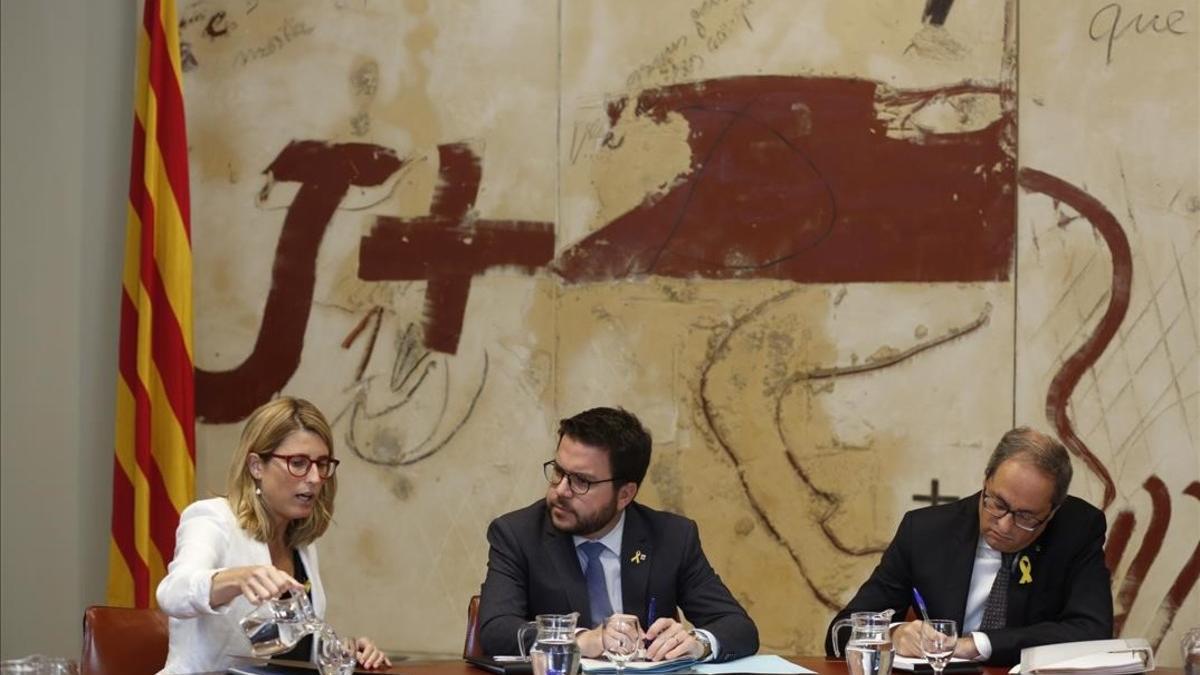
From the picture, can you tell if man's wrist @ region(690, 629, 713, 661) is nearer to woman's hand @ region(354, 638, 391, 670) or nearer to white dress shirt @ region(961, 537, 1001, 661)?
woman's hand @ region(354, 638, 391, 670)

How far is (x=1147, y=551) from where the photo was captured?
5.08 meters

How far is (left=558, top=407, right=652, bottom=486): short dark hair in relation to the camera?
13.2ft

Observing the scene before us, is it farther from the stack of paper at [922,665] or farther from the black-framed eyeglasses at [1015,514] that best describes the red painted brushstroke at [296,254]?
the stack of paper at [922,665]

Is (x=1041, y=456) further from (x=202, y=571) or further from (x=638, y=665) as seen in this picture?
(x=202, y=571)

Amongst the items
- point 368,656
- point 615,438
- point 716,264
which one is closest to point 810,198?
point 716,264

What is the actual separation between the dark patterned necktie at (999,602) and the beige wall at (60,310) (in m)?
3.27

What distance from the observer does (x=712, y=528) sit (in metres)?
5.29

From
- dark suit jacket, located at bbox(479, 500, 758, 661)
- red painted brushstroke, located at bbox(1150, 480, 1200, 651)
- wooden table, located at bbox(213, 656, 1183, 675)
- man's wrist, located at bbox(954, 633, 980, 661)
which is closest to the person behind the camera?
wooden table, located at bbox(213, 656, 1183, 675)

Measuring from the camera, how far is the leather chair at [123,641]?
11.6ft

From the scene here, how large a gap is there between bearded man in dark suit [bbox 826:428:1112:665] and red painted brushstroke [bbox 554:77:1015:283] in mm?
1202

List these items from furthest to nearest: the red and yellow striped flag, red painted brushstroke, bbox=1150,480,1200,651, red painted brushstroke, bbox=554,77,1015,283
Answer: the red and yellow striped flag < red painted brushstroke, bbox=554,77,1015,283 < red painted brushstroke, bbox=1150,480,1200,651

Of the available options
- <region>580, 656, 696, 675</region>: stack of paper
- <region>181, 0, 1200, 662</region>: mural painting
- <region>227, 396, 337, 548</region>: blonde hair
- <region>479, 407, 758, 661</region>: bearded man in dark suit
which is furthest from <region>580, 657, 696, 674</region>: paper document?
<region>181, 0, 1200, 662</region>: mural painting

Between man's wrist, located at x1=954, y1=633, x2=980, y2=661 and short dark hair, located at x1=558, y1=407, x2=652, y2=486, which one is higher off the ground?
short dark hair, located at x1=558, y1=407, x2=652, y2=486

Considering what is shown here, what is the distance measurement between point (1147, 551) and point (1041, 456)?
1.32m
